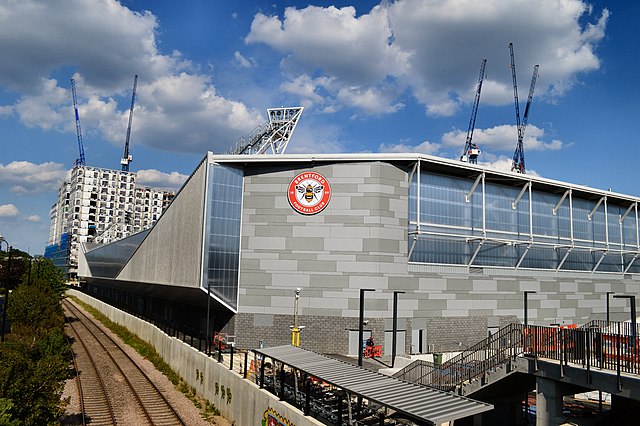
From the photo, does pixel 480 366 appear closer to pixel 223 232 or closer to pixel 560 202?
pixel 223 232

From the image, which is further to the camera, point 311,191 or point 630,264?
point 630,264

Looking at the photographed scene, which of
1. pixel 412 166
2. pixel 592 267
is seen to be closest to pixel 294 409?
pixel 412 166

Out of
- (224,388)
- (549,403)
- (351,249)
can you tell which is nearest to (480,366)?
(549,403)

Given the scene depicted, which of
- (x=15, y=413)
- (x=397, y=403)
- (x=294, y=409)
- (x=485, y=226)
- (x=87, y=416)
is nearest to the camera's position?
(x=397, y=403)

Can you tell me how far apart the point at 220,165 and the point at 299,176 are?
6.57m

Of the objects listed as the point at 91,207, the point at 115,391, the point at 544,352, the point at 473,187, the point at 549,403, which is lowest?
the point at 115,391

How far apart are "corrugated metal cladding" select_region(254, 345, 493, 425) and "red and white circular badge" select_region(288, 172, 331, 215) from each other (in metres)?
20.4

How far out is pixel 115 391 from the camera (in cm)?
3072

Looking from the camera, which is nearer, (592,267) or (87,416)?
(87,416)

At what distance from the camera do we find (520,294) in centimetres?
4666

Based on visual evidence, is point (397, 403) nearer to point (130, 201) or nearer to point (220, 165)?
point (220, 165)

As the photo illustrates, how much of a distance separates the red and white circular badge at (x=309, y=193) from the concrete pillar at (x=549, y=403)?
77.9 ft

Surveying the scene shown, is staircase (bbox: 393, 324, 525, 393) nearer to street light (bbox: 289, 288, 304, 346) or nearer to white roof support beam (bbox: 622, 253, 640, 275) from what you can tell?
street light (bbox: 289, 288, 304, 346)

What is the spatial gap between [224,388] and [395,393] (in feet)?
46.4
